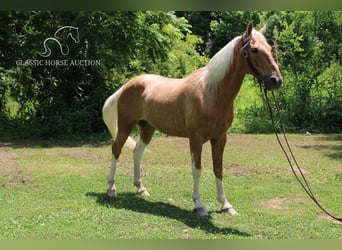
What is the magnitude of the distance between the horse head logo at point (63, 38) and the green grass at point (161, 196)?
285cm

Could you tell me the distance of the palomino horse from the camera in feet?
15.0

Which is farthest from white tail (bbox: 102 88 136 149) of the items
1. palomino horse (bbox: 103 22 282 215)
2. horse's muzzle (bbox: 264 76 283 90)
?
horse's muzzle (bbox: 264 76 283 90)

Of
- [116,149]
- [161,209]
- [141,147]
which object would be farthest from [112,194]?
[161,209]

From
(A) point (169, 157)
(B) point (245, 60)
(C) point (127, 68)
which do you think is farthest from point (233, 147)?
(B) point (245, 60)

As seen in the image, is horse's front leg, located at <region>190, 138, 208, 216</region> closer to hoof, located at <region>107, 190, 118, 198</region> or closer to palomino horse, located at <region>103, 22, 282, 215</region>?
palomino horse, located at <region>103, 22, 282, 215</region>

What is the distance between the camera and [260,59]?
4484 millimetres

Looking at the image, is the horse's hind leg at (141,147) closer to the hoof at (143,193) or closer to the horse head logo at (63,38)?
the hoof at (143,193)

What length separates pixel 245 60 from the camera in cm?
467

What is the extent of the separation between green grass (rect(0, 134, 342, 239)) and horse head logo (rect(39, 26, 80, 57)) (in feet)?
9.36

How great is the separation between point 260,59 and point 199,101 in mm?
919

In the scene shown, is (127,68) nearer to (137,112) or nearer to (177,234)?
(137,112)

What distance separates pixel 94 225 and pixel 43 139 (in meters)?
7.72

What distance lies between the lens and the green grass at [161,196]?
15.1 feet

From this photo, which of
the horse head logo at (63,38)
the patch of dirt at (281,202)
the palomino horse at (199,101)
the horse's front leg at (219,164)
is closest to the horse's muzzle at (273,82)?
the palomino horse at (199,101)
